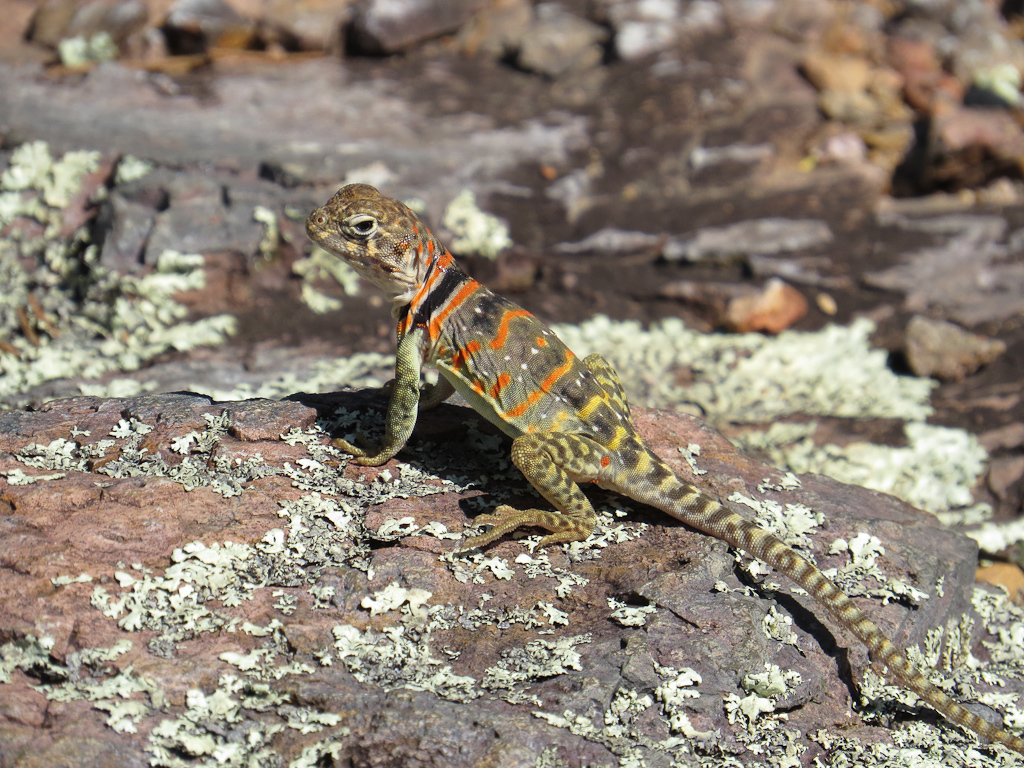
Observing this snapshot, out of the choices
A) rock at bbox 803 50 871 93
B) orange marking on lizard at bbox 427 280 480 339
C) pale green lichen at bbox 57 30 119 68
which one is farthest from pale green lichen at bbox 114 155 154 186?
rock at bbox 803 50 871 93

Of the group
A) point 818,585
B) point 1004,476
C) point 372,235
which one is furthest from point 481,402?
point 1004,476

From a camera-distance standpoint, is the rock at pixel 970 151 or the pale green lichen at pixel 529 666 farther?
the rock at pixel 970 151

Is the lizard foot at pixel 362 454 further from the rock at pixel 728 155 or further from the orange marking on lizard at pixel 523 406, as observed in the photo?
the rock at pixel 728 155

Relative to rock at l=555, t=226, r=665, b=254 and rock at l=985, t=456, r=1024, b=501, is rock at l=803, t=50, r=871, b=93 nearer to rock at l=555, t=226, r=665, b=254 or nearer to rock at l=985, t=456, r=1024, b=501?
rock at l=555, t=226, r=665, b=254

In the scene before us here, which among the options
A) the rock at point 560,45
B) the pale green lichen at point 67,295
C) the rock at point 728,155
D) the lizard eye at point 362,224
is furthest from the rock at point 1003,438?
the rock at point 560,45

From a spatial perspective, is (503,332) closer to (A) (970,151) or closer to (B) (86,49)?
(B) (86,49)

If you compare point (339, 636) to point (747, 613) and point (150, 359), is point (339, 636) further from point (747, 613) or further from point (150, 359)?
point (150, 359)
